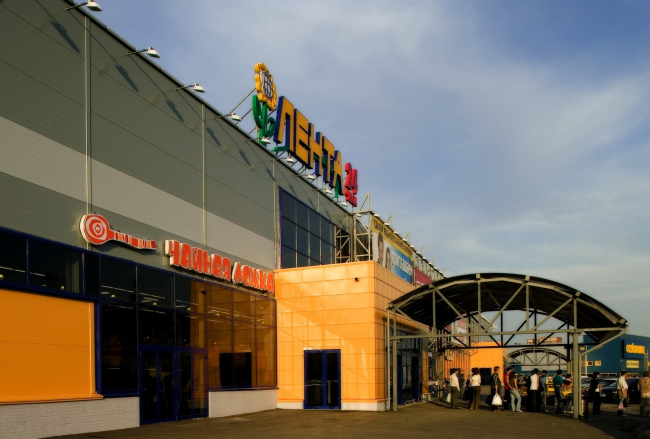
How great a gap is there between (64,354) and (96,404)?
162cm

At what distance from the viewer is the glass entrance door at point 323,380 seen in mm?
25672

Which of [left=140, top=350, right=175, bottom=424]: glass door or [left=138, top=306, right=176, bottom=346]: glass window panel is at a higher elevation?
[left=138, top=306, right=176, bottom=346]: glass window panel

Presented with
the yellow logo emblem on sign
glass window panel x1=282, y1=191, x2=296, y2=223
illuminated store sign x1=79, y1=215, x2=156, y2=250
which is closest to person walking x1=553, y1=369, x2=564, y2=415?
glass window panel x1=282, y1=191, x2=296, y2=223

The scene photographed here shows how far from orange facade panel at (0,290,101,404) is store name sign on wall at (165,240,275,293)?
397 centimetres

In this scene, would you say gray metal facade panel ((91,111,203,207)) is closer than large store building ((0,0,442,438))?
No

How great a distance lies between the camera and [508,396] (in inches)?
1066

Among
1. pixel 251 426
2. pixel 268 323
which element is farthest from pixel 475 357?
pixel 251 426

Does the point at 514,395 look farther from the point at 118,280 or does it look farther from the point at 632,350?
the point at 632,350

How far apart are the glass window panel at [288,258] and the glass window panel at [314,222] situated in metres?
2.42

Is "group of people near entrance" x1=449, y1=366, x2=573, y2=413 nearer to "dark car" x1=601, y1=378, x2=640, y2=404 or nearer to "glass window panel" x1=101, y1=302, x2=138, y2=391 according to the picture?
"dark car" x1=601, y1=378, x2=640, y2=404

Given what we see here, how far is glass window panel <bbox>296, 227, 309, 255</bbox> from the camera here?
2962 cm

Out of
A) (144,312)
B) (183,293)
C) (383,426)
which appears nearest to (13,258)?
(144,312)

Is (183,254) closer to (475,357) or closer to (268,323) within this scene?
(268,323)

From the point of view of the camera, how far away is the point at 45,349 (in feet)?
50.7
